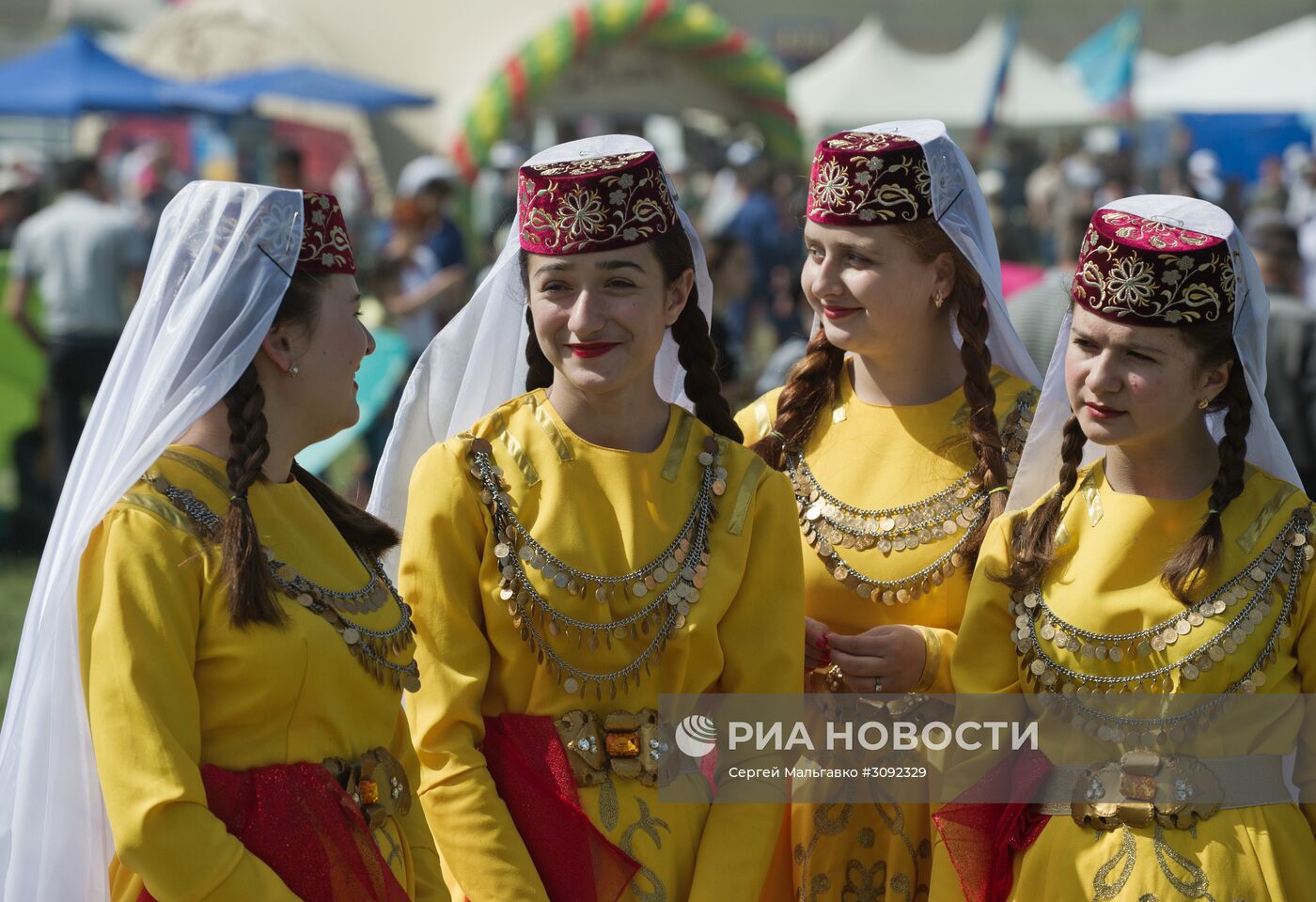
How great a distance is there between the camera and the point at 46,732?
2.43 metres

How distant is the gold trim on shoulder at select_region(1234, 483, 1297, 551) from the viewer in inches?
109

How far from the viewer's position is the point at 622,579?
2.82m

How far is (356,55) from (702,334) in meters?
19.7

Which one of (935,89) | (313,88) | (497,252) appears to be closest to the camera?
(497,252)

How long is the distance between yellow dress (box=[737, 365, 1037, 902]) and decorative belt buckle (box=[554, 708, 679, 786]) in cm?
48

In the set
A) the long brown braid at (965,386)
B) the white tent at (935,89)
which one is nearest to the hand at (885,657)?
the long brown braid at (965,386)

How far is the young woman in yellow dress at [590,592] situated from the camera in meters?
2.76

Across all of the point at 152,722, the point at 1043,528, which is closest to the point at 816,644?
the point at 1043,528

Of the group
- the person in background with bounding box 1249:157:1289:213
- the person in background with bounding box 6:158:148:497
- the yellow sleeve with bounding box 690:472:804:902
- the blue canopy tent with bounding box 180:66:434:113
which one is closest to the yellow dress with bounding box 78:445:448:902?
the yellow sleeve with bounding box 690:472:804:902

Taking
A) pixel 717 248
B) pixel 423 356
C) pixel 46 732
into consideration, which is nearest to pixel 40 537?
pixel 717 248

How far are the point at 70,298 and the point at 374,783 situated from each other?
25.3ft

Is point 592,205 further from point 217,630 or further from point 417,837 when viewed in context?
point 417,837

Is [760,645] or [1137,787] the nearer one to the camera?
[1137,787]

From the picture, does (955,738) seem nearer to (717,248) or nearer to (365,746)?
(365,746)
